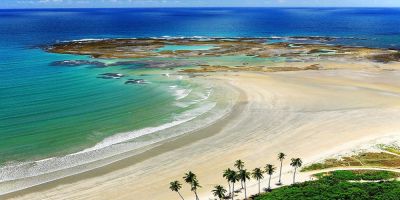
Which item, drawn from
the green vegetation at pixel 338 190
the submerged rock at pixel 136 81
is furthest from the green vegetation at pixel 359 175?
the submerged rock at pixel 136 81

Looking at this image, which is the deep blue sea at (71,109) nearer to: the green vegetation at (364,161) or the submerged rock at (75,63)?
the submerged rock at (75,63)

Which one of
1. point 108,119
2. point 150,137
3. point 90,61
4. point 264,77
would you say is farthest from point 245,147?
point 90,61

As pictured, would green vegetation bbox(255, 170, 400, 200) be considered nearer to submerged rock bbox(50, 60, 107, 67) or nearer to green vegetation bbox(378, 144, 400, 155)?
green vegetation bbox(378, 144, 400, 155)

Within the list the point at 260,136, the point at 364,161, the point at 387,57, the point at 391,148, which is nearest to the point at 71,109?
the point at 260,136

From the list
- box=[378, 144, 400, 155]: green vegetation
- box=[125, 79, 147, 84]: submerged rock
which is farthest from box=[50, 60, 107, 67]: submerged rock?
box=[378, 144, 400, 155]: green vegetation

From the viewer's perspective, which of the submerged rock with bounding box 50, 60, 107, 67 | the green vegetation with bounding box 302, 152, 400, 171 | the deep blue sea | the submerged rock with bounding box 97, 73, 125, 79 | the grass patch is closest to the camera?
the grass patch

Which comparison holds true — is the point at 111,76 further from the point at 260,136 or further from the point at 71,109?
the point at 260,136
